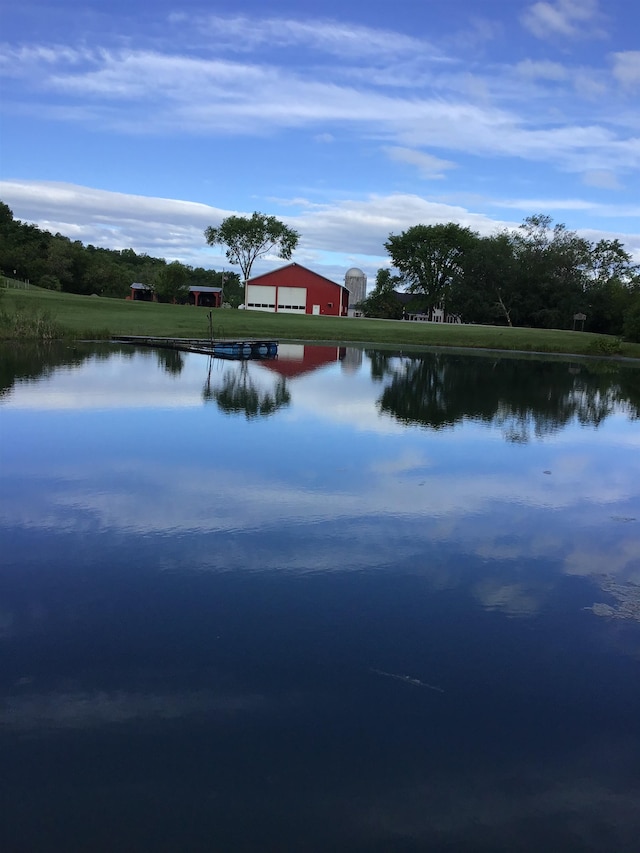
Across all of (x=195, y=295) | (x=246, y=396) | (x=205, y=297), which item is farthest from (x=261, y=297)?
(x=246, y=396)

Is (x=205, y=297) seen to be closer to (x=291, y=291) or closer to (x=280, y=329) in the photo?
(x=291, y=291)

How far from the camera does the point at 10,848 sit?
4.43 metres

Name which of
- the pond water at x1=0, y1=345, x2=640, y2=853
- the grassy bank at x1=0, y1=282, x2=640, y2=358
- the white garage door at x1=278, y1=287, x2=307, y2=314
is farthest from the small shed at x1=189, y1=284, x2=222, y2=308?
the pond water at x1=0, y1=345, x2=640, y2=853

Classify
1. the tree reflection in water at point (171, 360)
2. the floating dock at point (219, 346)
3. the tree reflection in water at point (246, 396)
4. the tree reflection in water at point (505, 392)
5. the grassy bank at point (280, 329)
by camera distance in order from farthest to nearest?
the grassy bank at point (280, 329)
the floating dock at point (219, 346)
the tree reflection in water at point (171, 360)
the tree reflection in water at point (505, 392)
the tree reflection in water at point (246, 396)

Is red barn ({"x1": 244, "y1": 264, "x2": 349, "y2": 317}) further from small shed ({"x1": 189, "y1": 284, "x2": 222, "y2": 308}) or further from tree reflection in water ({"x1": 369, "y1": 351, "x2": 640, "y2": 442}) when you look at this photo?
tree reflection in water ({"x1": 369, "y1": 351, "x2": 640, "y2": 442})

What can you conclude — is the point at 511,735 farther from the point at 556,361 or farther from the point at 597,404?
the point at 556,361

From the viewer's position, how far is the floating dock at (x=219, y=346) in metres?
37.8

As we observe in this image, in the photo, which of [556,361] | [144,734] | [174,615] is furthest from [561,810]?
[556,361]

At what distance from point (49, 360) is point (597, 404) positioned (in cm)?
2218

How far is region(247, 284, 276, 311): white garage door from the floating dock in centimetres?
4182

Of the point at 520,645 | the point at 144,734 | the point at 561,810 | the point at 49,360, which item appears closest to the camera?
the point at 561,810

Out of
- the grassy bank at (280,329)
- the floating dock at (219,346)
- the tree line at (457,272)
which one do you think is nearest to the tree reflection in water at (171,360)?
the floating dock at (219,346)

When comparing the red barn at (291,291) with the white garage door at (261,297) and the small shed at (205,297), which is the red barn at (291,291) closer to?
the white garage door at (261,297)

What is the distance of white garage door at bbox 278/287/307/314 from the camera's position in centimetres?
8669
